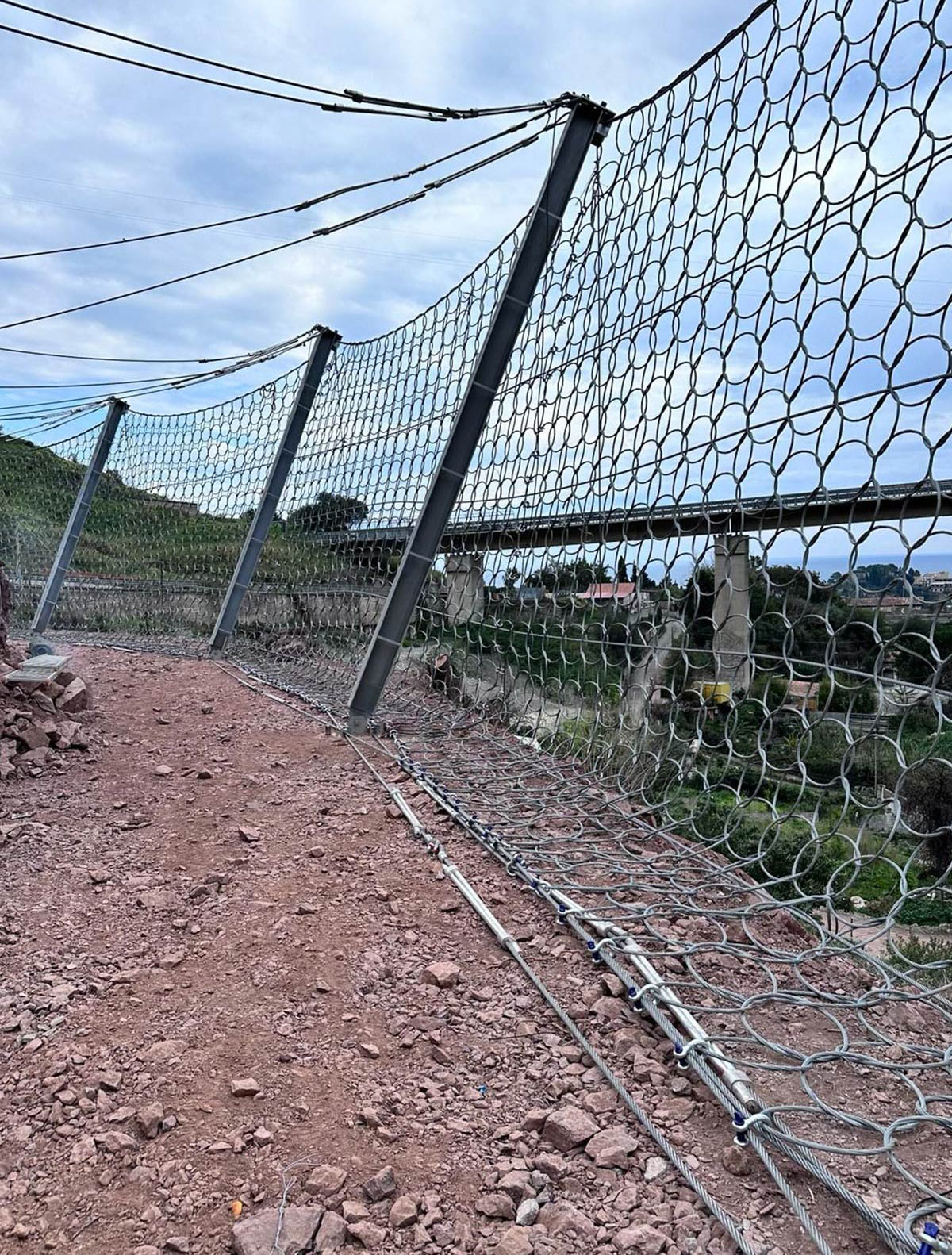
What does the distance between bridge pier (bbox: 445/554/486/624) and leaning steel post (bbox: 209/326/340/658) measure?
2.46 meters

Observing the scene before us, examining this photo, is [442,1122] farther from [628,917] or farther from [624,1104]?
[628,917]

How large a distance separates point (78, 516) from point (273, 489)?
11.2ft

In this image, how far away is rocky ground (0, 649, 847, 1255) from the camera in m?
1.26

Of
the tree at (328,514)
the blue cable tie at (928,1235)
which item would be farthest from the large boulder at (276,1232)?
the tree at (328,514)

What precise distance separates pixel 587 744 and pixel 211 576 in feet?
15.9

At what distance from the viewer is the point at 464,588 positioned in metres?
4.31

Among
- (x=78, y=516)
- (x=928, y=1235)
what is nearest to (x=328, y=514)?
(x=78, y=516)

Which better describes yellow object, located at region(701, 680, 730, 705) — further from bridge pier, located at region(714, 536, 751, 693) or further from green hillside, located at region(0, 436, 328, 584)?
green hillside, located at region(0, 436, 328, 584)

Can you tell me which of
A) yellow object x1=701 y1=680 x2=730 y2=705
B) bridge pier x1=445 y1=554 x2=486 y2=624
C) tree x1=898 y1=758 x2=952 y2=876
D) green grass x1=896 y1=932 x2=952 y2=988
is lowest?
green grass x1=896 y1=932 x2=952 y2=988

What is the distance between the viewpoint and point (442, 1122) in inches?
57.2

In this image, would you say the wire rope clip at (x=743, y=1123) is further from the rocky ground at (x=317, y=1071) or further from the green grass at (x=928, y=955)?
the green grass at (x=928, y=955)

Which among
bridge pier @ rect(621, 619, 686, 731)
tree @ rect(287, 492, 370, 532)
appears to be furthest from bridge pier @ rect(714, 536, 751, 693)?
tree @ rect(287, 492, 370, 532)

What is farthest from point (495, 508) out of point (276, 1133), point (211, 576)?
point (211, 576)

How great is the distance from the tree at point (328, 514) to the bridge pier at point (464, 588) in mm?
1129
